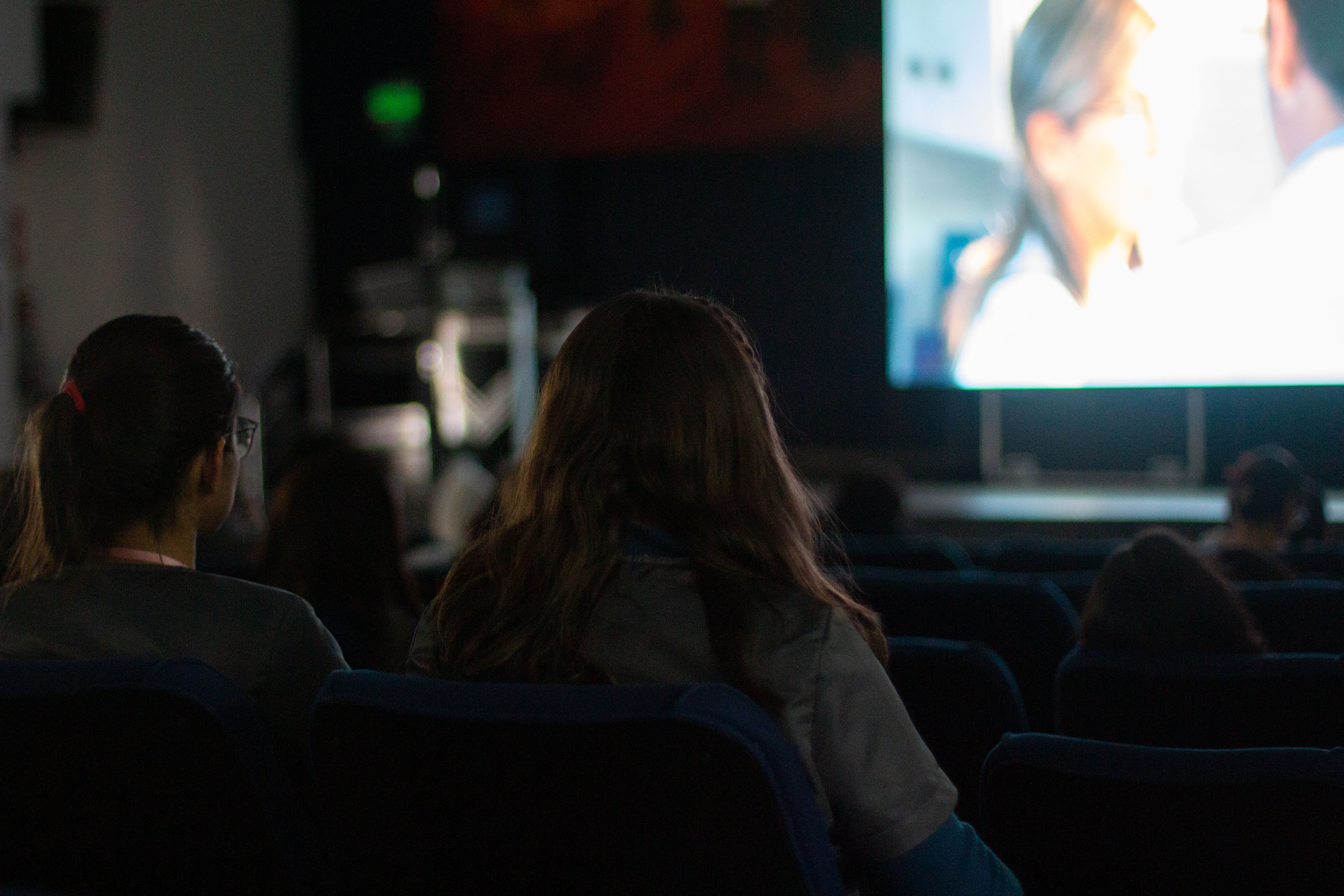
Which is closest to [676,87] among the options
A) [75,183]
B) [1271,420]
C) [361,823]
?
[75,183]

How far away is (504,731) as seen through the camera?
907mm

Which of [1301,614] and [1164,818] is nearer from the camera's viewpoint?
[1164,818]

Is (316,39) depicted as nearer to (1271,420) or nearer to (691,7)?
(691,7)

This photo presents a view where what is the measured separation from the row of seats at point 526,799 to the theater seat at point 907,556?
1.61 m

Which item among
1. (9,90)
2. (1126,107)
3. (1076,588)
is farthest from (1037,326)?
(9,90)

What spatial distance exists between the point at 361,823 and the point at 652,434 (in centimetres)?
41

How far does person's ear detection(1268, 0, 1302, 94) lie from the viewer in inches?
191

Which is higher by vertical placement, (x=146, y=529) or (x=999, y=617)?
Result: (x=146, y=529)

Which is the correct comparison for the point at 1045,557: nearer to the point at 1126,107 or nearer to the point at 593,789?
the point at 593,789

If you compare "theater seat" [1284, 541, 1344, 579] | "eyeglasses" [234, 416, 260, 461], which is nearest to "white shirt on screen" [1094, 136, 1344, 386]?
"theater seat" [1284, 541, 1344, 579]

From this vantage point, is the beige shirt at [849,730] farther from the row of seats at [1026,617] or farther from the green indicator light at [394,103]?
the green indicator light at [394,103]

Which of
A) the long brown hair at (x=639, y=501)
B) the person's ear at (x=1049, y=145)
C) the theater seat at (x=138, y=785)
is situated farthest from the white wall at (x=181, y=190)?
the long brown hair at (x=639, y=501)

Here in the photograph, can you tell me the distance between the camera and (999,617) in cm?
216

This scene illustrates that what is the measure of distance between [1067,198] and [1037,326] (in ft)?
1.81
